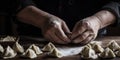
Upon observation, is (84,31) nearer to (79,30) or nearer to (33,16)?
(79,30)

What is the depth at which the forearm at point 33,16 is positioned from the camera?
4.62ft

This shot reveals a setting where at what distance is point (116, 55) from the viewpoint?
120cm

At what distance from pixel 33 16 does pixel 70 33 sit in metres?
0.21

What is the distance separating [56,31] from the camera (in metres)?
1.33

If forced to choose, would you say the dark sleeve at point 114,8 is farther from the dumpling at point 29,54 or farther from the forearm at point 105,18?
the dumpling at point 29,54

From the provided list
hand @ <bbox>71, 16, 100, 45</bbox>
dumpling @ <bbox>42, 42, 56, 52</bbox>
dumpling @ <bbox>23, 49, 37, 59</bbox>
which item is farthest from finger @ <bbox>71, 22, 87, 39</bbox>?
dumpling @ <bbox>23, 49, 37, 59</bbox>

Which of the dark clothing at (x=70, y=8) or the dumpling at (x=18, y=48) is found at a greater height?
the dark clothing at (x=70, y=8)

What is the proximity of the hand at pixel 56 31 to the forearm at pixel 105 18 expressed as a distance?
18 cm

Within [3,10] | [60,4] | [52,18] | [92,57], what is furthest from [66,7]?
[92,57]

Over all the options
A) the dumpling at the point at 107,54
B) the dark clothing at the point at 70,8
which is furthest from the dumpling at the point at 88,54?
the dark clothing at the point at 70,8

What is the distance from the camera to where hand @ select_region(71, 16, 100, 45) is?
1326 mm

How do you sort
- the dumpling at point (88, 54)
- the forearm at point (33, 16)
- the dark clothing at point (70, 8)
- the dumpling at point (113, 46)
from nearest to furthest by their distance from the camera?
the dumpling at point (88, 54) < the dumpling at point (113, 46) < the forearm at point (33, 16) < the dark clothing at point (70, 8)

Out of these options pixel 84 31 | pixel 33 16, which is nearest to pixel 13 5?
pixel 33 16

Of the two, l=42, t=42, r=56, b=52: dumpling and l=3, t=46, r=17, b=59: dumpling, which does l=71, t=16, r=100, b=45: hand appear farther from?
l=3, t=46, r=17, b=59: dumpling
